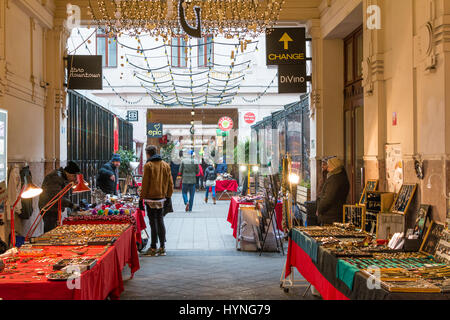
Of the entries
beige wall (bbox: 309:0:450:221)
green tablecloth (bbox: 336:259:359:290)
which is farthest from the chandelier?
green tablecloth (bbox: 336:259:359:290)

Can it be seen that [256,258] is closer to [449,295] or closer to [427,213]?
[427,213]

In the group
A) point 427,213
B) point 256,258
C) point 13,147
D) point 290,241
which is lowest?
point 256,258

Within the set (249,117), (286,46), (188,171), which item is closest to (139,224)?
(286,46)

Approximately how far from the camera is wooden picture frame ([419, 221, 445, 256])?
4.66 meters

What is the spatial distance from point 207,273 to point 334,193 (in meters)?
2.12

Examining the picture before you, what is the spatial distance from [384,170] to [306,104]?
5.98 metres

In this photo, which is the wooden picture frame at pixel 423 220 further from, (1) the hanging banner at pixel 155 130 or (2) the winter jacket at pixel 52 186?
(1) the hanging banner at pixel 155 130

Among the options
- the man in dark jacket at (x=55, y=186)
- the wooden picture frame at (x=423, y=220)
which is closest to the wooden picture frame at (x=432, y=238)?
the wooden picture frame at (x=423, y=220)

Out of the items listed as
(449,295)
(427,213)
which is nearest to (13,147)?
(427,213)

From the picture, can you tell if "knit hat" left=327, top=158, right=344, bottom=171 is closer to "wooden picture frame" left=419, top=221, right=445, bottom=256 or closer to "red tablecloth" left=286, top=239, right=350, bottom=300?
"red tablecloth" left=286, top=239, right=350, bottom=300

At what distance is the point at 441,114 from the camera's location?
5.15 meters

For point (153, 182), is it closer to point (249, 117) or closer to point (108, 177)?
point (108, 177)

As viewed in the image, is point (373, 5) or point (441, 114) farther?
point (373, 5)

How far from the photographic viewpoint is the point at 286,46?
32.7 ft
